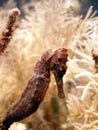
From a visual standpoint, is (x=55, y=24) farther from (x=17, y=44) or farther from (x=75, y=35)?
(x=17, y=44)

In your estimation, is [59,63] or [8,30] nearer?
[59,63]

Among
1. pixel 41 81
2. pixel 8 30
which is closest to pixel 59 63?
pixel 41 81

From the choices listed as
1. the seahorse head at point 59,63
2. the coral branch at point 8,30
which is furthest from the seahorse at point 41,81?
the coral branch at point 8,30

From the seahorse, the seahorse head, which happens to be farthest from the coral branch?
the seahorse head

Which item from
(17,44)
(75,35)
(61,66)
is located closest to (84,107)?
(61,66)

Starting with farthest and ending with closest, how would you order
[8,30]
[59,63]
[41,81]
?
[8,30] < [41,81] < [59,63]

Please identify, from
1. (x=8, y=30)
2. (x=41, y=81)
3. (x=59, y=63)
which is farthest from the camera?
(x=8, y=30)

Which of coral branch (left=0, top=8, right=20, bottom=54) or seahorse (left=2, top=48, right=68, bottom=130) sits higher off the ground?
coral branch (left=0, top=8, right=20, bottom=54)

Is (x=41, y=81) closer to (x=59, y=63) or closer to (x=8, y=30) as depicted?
(x=59, y=63)

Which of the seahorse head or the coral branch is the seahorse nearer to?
the seahorse head
